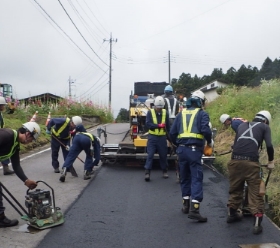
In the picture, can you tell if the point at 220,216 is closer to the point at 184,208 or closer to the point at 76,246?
the point at 184,208

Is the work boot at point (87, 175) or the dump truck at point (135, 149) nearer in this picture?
the work boot at point (87, 175)

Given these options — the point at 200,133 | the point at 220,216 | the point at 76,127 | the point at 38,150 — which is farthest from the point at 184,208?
the point at 38,150

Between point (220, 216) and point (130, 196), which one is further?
point (130, 196)

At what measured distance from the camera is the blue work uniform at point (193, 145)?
6496 mm

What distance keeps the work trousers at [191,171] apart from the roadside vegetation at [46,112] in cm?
949

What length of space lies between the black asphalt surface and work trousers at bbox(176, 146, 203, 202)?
0.43 m

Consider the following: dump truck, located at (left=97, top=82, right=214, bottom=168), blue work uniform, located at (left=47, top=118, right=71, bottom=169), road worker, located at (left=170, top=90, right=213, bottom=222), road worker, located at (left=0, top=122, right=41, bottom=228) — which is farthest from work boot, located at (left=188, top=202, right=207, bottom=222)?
blue work uniform, located at (left=47, top=118, right=71, bottom=169)

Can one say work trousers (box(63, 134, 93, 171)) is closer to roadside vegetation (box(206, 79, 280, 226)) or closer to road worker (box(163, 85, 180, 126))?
road worker (box(163, 85, 180, 126))

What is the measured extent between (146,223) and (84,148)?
3.61 m

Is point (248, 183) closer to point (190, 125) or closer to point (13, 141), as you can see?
point (190, 125)

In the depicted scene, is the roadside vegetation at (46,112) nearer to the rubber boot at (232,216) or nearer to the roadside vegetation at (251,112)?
the roadside vegetation at (251,112)

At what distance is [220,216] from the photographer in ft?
21.8

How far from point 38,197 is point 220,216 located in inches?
114

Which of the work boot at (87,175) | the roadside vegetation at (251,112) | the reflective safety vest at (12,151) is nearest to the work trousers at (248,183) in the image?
the roadside vegetation at (251,112)
